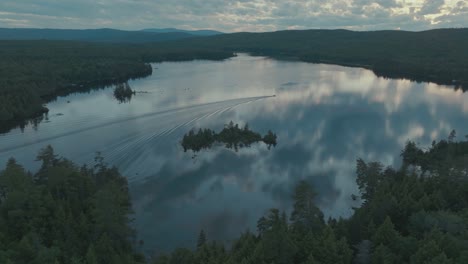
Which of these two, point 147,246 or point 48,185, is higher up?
point 48,185

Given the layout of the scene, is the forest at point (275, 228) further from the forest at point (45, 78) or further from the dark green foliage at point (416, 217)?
the forest at point (45, 78)

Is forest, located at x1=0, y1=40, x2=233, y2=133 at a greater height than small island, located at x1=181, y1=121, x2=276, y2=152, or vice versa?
forest, located at x1=0, y1=40, x2=233, y2=133

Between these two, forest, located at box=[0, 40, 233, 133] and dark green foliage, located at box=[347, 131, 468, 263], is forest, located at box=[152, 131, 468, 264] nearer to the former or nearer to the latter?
dark green foliage, located at box=[347, 131, 468, 263]

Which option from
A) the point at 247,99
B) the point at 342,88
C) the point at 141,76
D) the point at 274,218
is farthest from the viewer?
the point at 141,76

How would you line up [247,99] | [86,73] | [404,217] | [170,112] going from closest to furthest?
[404,217] → [170,112] → [247,99] → [86,73]

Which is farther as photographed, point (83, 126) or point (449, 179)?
point (83, 126)

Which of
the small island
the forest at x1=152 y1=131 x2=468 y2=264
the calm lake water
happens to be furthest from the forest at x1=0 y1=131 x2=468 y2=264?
the small island

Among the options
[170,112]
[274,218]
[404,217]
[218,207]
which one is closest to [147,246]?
[218,207]

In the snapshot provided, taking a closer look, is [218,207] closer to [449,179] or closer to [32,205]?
[32,205]
